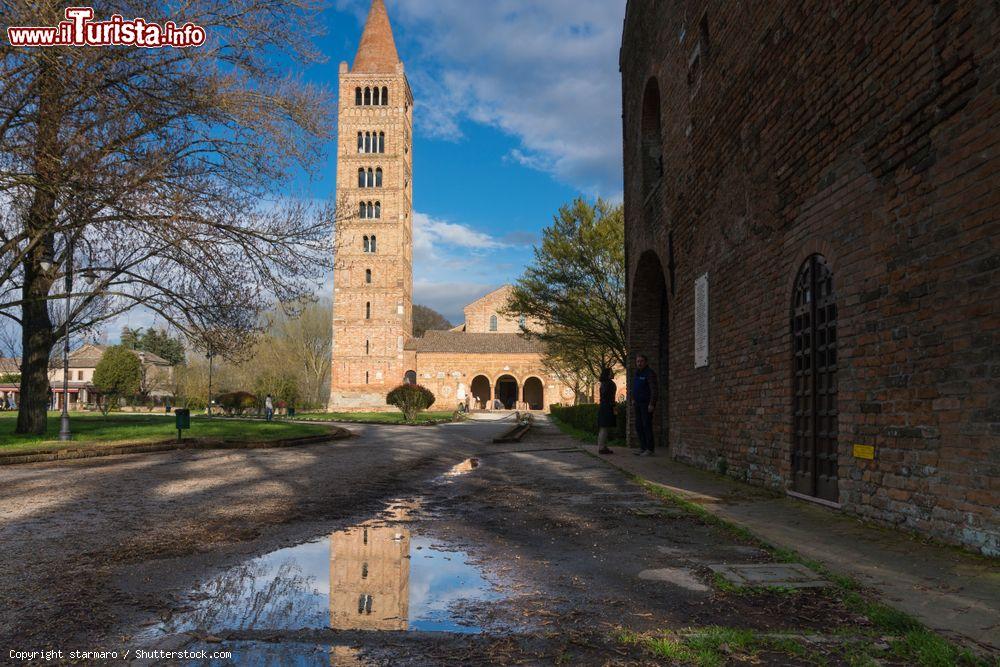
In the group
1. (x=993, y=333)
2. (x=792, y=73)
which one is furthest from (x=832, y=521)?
(x=792, y=73)

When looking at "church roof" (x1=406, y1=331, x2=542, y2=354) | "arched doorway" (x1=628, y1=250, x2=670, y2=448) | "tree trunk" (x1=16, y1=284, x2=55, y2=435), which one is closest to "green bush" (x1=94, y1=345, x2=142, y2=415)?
"church roof" (x1=406, y1=331, x2=542, y2=354)

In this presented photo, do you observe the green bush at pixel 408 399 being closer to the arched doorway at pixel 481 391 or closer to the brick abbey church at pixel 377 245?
the brick abbey church at pixel 377 245

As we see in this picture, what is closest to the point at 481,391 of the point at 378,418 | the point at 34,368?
the point at 378,418

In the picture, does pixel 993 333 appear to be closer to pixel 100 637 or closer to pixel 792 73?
pixel 792 73

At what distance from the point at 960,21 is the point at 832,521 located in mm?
3626

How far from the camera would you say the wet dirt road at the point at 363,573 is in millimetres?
2855

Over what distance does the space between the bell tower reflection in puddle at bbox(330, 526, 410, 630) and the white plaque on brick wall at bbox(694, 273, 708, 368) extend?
19.4 ft

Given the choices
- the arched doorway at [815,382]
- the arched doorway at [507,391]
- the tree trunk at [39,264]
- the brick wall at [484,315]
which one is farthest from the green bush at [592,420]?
the brick wall at [484,315]

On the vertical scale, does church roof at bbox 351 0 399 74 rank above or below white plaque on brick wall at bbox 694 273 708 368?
above

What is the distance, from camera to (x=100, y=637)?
9.29ft

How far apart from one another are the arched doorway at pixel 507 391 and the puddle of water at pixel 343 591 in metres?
61.5

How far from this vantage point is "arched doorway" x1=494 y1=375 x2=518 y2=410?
6644 centimetres

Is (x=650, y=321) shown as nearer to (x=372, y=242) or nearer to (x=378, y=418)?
(x=378, y=418)

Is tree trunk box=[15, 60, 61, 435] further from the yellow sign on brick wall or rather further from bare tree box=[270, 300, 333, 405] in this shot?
bare tree box=[270, 300, 333, 405]
